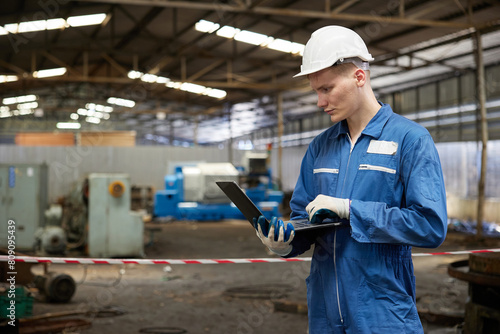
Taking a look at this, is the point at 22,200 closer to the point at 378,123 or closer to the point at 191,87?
the point at 378,123

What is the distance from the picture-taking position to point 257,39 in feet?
45.7

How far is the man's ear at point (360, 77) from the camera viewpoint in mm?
1776

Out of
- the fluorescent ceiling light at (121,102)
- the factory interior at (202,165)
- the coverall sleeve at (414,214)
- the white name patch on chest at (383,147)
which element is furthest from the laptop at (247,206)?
the fluorescent ceiling light at (121,102)

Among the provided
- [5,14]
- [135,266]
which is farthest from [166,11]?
[135,266]

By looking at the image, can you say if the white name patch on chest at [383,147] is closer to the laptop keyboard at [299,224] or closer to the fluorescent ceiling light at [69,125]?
the laptop keyboard at [299,224]

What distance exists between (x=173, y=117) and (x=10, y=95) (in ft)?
27.6

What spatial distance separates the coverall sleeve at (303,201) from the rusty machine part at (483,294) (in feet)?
7.64

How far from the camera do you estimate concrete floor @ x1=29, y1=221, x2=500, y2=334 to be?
199 inches

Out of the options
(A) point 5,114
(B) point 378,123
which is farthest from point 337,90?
(A) point 5,114

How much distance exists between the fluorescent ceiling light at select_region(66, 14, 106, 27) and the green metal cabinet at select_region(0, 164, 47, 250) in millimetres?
5403

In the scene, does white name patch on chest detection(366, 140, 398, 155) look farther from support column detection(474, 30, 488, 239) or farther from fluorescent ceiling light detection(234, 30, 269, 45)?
fluorescent ceiling light detection(234, 30, 269, 45)

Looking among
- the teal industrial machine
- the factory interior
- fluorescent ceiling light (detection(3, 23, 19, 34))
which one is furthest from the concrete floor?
fluorescent ceiling light (detection(3, 23, 19, 34))

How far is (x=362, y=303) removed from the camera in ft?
5.53

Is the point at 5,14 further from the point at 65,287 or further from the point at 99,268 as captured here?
the point at 65,287
